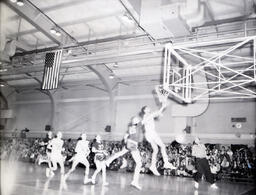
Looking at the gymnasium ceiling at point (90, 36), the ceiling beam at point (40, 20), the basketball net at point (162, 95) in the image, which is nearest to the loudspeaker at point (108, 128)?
the gymnasium ceiling at point (90, 36)

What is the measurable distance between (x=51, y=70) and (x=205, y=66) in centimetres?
516

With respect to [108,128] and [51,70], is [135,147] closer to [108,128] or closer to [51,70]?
[108,128]

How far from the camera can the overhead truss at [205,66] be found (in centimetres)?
645

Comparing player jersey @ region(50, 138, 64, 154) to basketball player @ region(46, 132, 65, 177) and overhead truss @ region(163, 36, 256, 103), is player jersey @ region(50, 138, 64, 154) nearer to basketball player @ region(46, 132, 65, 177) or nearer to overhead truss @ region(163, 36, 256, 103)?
basketball player @ region(46, 132, 65, 177)

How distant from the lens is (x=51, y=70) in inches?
355

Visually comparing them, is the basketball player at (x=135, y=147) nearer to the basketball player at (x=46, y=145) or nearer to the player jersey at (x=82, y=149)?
the player jersey at (x=82, y=149)

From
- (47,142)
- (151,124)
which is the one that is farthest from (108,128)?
(47,142)

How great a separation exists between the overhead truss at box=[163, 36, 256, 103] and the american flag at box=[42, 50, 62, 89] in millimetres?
3769

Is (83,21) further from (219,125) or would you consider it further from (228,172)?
(228,172)

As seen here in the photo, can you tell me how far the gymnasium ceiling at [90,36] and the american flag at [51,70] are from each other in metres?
0.26

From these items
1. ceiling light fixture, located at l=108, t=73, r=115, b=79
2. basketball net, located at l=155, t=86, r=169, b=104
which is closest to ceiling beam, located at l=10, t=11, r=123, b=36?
ceiling light fixture, located at l=108, t=73, r=115, b=79

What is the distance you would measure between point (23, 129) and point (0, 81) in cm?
209

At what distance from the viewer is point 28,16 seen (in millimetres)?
9695

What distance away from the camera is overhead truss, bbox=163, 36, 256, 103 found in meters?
6.45
